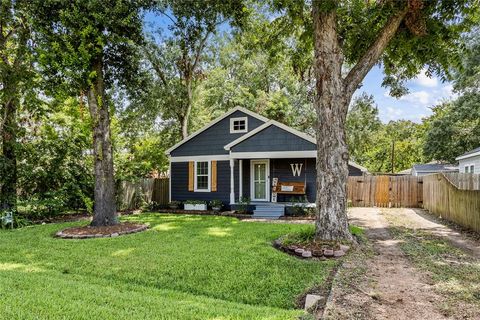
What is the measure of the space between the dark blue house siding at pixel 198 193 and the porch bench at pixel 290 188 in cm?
189

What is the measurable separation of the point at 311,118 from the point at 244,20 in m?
13.2

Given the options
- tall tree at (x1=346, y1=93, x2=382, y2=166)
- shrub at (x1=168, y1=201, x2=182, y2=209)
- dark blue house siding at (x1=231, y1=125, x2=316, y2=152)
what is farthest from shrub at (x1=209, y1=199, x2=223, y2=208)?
tall tree at (x1=346, y1=93, x2=382, y2=166)

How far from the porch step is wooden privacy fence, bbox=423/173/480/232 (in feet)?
19.2

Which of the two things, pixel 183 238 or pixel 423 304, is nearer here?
pixel 423 304

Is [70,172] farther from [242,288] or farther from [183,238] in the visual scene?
[242,288]

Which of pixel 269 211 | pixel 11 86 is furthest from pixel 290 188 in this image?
pixel 11 86

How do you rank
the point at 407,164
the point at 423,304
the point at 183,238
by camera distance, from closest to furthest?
the point at 423,304, the point at 183,238, the point at 407,164

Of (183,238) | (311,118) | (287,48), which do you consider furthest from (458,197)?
(311,118)

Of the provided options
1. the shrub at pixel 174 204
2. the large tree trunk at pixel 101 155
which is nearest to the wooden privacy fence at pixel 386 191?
the shrub at pixel 174 204

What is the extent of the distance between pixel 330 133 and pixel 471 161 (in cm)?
1335

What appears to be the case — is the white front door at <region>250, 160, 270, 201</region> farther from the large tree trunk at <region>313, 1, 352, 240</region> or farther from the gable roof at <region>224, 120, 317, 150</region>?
the large tree trunk at <region>313, 1, 352, 240</region>

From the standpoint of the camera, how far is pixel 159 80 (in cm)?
1878

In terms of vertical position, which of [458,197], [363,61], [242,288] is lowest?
[242,288]

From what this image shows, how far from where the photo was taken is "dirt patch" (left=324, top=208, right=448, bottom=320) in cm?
371
